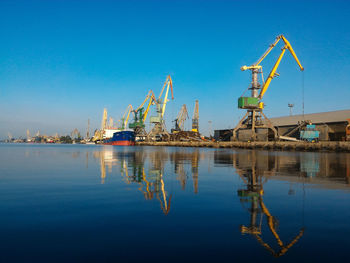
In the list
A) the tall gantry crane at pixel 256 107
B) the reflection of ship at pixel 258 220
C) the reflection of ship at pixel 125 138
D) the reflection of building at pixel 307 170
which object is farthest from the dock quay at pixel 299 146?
the reflection of ship at pixel 125 138

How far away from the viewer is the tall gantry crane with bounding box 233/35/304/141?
72.1 m

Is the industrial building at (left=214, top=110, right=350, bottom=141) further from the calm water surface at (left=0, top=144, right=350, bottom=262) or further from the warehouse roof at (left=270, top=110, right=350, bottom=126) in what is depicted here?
the calm water surface at (left=0, top=144, right=350, bottom=262)

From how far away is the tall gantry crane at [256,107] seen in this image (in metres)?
72.1

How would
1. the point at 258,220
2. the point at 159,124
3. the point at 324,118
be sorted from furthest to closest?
1. the point at 159,124
2. the point at 324,118
3. the point at 258,220

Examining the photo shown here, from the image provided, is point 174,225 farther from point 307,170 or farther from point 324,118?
point 324,118

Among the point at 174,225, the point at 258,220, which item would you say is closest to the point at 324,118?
the point at 258,220

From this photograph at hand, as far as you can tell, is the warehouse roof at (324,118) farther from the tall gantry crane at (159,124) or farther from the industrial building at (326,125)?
the tall gantry crane at (159,124)

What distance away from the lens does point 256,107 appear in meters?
72.8

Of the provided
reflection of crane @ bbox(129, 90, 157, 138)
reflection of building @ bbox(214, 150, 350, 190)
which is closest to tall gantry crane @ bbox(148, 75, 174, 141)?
reflection of crane @ bbox(129, 90, 157, 138)

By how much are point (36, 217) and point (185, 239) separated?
355 centimetres

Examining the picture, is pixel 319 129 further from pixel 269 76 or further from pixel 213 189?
pixel 213 189

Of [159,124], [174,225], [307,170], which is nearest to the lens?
[174,225]

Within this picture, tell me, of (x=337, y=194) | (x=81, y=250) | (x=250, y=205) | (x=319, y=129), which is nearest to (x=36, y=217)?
(x=81, y=250)

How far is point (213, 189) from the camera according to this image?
32.7 ft
